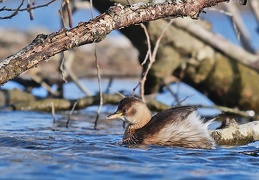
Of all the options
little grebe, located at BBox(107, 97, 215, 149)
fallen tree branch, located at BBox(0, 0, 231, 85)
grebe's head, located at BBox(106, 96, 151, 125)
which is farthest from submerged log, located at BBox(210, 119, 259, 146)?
fallen tree branch, located at BBox(0, 0, 231, 85)

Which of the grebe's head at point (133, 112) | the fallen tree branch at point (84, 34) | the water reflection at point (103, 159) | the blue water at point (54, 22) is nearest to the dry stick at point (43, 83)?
the water reflection at point (103, 159)

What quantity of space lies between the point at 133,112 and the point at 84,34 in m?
1.72

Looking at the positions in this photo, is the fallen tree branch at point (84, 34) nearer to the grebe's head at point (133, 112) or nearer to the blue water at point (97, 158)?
the blue water at point (97, 158)

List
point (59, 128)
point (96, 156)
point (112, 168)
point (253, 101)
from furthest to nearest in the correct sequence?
point (253, 101) → point (59, 128) → point (96, 156) → point (112, 168)

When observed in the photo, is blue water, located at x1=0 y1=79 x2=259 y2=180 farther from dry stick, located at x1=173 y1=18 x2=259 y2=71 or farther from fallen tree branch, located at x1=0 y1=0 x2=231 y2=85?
dry stick, located at x1=173 y1=18 x2=259 y2=71

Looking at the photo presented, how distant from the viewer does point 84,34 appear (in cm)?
629

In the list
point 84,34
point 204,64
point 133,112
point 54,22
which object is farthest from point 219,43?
point 54,22

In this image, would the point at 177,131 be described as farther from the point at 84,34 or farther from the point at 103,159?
the point at 84,34

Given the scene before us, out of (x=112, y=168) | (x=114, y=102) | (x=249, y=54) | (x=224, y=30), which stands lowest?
(x=112, y=168)

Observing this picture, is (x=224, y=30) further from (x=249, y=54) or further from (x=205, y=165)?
(x=205, y=165)

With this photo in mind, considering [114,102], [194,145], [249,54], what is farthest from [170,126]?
[249,54]

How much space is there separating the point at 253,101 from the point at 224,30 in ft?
56.9

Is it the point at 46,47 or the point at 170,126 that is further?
the point at 170,126

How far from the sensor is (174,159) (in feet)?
20.3
